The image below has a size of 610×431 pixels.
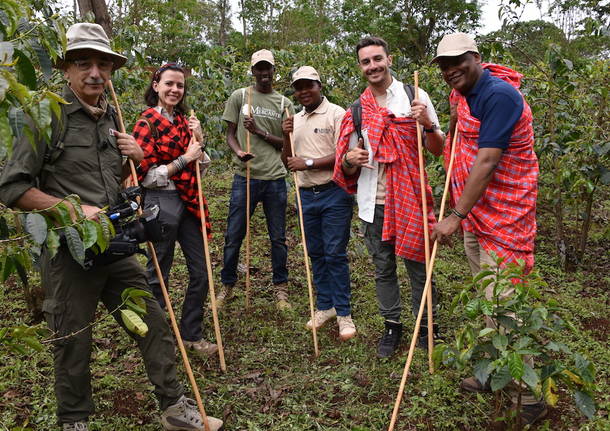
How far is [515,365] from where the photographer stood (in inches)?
84.6

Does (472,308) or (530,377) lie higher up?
(472,308)

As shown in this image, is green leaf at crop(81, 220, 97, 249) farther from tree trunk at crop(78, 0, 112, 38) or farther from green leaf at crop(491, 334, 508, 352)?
tree trunk at crop(78, 0, 112, 38)

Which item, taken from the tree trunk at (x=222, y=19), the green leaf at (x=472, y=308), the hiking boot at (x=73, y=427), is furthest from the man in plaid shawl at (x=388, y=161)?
the tree trunk at (x=222, y=19)

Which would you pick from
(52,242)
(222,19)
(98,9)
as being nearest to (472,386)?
(52,242)

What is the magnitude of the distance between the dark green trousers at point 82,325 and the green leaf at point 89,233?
0.90 meters

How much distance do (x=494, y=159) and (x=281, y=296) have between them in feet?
7.86

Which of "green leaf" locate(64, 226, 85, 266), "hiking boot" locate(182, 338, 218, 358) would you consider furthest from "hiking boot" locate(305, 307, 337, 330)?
"green leaf" locate(64, 226, 85, 266)

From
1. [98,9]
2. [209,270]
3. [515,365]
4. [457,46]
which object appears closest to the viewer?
[515,365]

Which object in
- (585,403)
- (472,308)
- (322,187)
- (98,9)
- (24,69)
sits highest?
(98,9)

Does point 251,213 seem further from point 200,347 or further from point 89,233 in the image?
point 89,233

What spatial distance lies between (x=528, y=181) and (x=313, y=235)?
1722 millimetres

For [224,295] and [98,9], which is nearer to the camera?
[224,295]

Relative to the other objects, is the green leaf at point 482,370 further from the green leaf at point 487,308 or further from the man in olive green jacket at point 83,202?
the man in olive green jacket at point 83,202

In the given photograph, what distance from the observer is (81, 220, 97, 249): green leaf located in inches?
62.1
